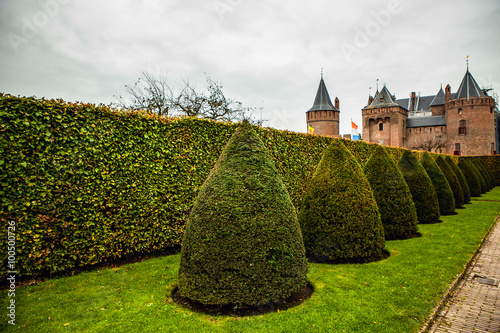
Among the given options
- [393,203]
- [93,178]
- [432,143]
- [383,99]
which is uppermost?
[383,99]

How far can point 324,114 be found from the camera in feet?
172

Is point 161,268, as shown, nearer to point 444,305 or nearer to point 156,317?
point 156,317

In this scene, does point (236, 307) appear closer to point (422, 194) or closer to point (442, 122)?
point (422, 194)

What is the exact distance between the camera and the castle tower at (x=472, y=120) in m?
55.3

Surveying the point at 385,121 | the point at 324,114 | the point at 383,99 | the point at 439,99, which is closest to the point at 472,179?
the point at 324,114

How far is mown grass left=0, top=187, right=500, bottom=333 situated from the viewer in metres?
3.89

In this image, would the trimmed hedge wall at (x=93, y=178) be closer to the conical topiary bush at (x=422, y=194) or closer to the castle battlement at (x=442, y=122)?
the conical topiary bush at (x=422, y=194)

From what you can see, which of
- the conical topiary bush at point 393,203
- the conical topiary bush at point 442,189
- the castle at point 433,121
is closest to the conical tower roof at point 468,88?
the castle at point 433,121

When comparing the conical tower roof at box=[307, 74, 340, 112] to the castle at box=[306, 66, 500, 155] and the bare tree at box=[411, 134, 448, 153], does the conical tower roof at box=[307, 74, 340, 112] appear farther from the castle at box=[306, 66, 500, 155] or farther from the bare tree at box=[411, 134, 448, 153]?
the bare tree at box=[411, 134, 448, 153]

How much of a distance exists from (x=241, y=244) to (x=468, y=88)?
227 feet

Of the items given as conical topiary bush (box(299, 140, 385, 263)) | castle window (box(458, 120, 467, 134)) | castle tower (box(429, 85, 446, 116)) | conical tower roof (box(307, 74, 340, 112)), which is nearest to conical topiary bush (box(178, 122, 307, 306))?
conical topiary bush (box(299, 140, 385, 263))

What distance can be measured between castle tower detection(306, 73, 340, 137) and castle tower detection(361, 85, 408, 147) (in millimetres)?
15411

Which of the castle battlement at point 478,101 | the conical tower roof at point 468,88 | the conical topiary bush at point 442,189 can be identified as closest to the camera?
A: the conical topiary bush at point 442,189

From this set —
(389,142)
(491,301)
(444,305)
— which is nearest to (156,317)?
(444,305)
